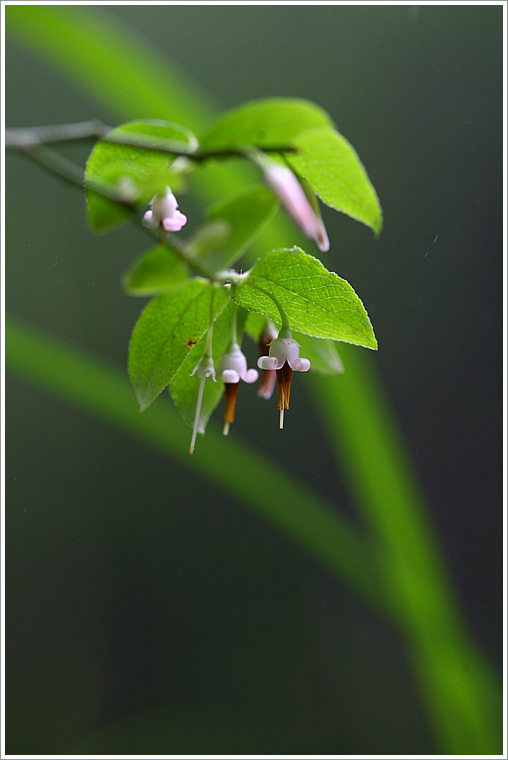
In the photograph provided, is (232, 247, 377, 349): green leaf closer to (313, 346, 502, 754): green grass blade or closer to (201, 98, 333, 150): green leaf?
(201, 98, 333, 150): green leaf

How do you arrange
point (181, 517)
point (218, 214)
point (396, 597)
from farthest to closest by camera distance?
point (181, 517), point (396, 597), point (218, 214)

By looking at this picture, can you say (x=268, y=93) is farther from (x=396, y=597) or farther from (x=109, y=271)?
(x=396, y=597)

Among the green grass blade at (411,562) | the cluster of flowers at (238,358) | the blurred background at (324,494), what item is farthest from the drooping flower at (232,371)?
the blurred background at (324,494)

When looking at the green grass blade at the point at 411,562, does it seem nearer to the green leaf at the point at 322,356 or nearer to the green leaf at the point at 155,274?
the green leaf at the point at 322,356

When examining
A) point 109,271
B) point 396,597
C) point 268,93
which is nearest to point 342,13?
point 268,93

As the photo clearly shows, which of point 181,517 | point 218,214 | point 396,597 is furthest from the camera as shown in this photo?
point 181,517

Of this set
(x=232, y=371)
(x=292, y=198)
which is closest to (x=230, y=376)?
(x=232, y=371)
